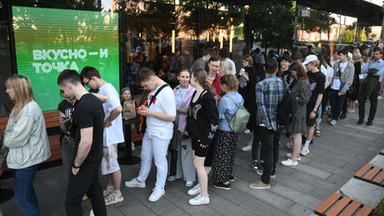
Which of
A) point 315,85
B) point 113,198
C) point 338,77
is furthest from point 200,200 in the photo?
point 338,77

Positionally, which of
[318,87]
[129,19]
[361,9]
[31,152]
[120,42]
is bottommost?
[31,152]

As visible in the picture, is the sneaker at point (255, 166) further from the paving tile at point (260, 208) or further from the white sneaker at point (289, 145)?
the white sneaker at point (289, 145)

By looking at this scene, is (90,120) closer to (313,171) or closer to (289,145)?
(313,171)

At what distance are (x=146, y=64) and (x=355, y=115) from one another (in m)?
5.98

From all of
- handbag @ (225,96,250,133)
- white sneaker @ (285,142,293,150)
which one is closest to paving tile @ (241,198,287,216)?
handbag @ (225,96,250,133)

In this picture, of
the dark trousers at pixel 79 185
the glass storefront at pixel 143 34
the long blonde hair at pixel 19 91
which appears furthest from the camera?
the glass storefront at pixel 143 34

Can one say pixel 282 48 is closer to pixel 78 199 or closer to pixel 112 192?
pixel 112 192

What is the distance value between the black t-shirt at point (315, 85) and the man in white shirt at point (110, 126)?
133 inches

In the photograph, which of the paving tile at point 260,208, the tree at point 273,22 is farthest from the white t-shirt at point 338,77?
the paving tile at point 260,208

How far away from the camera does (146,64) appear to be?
7176mm

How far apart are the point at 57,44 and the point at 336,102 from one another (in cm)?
632

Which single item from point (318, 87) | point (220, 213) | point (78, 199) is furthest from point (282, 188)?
point (78, 199)

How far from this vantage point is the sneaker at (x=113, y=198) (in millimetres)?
3741

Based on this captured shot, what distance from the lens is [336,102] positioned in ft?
24.4
